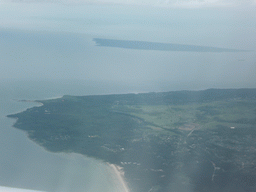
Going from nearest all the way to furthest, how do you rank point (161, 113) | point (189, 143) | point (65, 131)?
point (189, 143), point (65, 131), point (161, 113)

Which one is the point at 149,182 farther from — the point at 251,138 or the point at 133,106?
the point at 133,106

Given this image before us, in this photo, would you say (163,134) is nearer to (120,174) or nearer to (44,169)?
(120,174)

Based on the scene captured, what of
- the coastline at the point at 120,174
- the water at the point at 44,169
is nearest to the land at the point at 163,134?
the coastline at the point at 120,174

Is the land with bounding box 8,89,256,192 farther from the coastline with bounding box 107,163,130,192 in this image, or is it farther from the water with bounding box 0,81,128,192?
the water with bounding box 0,81,128,192

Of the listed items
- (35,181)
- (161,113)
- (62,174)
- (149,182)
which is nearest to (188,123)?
(161,113)

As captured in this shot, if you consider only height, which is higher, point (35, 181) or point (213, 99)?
point (213, 99)

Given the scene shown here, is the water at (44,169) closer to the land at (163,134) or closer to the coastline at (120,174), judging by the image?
the coastline at (120,174)

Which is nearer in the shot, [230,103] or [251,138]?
[251,138]

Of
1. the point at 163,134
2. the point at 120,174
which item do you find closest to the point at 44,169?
the point at 120,174

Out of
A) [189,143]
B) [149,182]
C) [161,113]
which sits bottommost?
[149,182]
